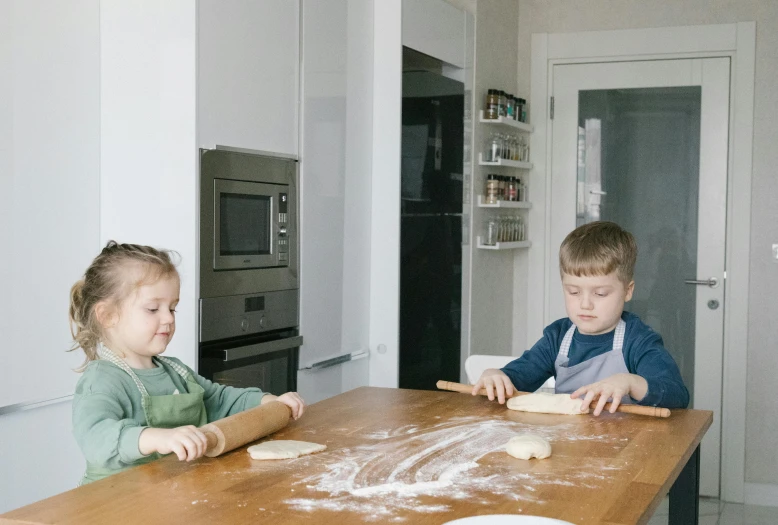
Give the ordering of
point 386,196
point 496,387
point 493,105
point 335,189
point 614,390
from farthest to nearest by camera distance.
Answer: point 493,105, point 386,196, point 335,189, point 496,387, point 614,390

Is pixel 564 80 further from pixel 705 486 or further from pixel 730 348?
pixel 705 486

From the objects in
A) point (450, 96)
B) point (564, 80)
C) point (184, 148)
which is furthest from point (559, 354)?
point (564, 80)

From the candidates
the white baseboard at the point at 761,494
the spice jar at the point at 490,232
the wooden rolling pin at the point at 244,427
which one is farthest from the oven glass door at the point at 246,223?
the white baseboard at the point at 761,494

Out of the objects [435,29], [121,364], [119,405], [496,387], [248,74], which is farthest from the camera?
[435,29]

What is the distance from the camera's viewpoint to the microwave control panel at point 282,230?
289 cm

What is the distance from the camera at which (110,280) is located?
6.08 ft

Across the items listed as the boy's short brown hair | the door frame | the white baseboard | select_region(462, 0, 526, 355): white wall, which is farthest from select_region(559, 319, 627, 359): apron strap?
the white baseboard

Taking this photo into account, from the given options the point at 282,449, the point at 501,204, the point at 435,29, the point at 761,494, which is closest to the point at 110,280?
the point at 282,449

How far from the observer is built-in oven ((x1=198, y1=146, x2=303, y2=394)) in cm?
254

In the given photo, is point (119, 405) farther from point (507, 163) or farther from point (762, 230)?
point (762, 230)

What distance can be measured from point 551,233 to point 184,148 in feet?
9.19

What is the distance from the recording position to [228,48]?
8.44ft

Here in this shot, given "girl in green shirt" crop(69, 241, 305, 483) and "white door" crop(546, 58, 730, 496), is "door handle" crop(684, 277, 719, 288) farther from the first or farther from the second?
"girl in green shirt" crop(69, 241, 305, 483)

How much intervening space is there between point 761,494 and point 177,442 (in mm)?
3797
